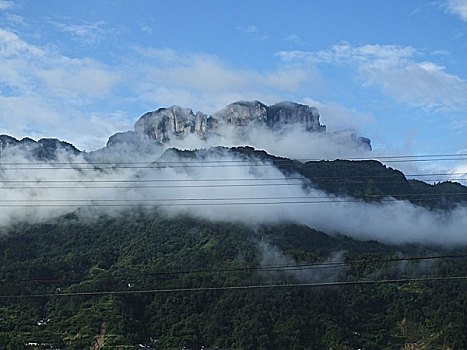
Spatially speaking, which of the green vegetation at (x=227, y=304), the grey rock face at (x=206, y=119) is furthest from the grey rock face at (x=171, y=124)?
the green vegetation at (x=227, y=304)

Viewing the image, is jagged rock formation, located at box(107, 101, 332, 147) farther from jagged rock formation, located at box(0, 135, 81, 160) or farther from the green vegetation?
the green vegetation

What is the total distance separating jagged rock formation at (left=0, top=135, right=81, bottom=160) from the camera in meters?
140

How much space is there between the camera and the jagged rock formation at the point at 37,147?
140125 millimetres

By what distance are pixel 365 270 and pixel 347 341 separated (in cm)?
1453

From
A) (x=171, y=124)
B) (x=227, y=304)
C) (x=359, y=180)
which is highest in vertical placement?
(x=171, y=124)

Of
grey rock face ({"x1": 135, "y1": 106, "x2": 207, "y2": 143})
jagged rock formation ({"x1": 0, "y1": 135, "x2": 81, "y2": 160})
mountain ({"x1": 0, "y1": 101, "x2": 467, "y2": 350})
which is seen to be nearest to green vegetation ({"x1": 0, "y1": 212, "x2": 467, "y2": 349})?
mountain ({"x1": 0, "y1": 101, "x2": 467, "y2": 350})

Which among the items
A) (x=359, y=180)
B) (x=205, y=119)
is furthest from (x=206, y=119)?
(x=359, y=180)

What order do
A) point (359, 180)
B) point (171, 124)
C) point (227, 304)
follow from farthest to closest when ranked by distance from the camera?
point (171, 124) < point (359, 180) < point (227, 304)

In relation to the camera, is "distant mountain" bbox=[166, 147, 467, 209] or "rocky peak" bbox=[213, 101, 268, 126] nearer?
"distant mountain" bbox=[166, 147, 467, 209]

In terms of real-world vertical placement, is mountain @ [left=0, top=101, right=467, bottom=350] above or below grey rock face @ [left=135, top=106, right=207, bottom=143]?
below

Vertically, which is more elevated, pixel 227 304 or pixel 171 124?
pixel 171 124

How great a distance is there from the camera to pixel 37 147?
14375 cm

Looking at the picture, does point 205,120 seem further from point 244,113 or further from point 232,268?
point 232,268

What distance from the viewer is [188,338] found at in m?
64.4
